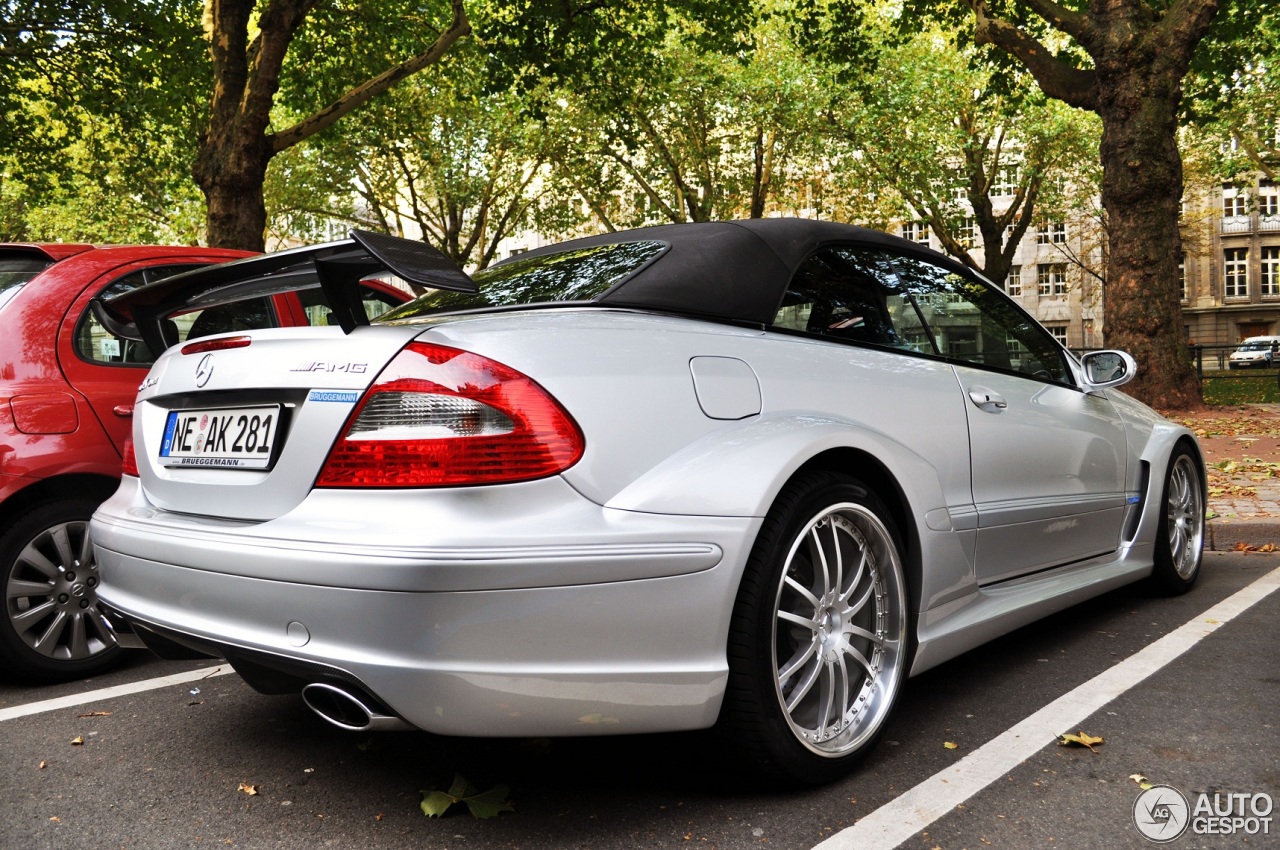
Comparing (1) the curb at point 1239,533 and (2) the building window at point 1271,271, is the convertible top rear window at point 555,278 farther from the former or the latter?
(2) the building window at point 1271,271

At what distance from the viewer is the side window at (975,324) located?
11.6ft

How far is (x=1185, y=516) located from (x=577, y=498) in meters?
3.75

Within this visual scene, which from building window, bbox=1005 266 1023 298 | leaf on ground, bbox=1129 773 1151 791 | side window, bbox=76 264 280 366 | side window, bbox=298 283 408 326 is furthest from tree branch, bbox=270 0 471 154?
building window, bbox=1005 266 1023 298

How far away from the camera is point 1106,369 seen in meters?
4.40

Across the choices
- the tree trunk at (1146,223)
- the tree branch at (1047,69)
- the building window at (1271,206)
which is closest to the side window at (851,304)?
the tree trunk at (1146,223)

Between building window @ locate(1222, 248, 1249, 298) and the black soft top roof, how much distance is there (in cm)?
6284

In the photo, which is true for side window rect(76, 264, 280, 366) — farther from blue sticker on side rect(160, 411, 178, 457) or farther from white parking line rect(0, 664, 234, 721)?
white parking line rect(0, 664, 234, 721)

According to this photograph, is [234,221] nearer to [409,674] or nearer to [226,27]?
[226,27]

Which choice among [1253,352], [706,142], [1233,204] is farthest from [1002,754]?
[1233,204]

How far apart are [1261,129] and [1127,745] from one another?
28709 millimetres

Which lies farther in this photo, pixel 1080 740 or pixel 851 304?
pixel 851 304

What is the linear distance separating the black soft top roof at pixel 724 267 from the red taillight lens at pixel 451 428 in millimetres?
520

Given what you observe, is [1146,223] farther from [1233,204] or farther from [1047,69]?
[1233,204]

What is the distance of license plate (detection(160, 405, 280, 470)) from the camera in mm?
2436
